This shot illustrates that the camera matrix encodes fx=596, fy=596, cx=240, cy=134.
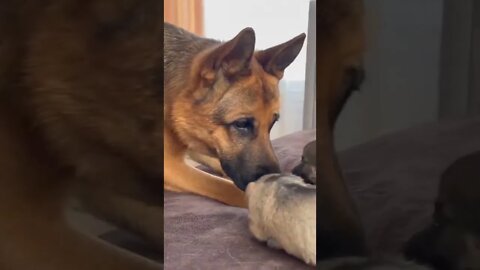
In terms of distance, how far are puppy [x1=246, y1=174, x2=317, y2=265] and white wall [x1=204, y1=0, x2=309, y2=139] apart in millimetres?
92

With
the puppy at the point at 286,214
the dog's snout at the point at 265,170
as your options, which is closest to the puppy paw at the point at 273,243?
the puppy at the point at 286,214

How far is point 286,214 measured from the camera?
3.35ft

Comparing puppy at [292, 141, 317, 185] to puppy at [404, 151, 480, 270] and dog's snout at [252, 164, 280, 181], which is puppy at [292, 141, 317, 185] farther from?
puppy at [404, 151, 480, 270]

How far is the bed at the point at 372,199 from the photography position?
1.03 metres

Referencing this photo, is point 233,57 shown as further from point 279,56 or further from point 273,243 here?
point 273,243

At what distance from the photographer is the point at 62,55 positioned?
0.99 metres

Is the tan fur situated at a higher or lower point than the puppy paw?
higher

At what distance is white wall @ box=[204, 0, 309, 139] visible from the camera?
1.03 meters

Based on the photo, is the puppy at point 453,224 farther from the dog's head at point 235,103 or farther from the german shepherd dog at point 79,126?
the german shepherd dog at point 79,126

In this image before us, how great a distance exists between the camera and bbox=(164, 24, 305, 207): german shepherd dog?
40.7 inches

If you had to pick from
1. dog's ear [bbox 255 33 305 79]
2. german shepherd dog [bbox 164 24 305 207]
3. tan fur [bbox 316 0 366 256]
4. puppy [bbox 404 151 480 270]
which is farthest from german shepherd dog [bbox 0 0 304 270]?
puppy [bbox 404 151 480 270]

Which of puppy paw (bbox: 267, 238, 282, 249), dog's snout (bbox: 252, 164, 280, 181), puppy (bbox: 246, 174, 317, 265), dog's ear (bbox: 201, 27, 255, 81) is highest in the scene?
dog's ear (bbox: 201, 27, 255, 81)

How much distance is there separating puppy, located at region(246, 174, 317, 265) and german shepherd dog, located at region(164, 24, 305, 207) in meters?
0.03

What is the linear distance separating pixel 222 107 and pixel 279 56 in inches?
5.3
